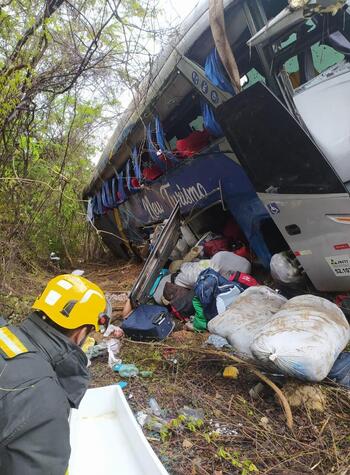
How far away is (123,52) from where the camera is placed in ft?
13.8

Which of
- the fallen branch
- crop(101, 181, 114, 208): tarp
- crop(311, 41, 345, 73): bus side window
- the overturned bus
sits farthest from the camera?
crop(101, 181, 114, 208): tarp

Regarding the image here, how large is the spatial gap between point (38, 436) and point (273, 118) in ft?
8.76

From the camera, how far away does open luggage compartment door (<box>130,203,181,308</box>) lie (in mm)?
5137

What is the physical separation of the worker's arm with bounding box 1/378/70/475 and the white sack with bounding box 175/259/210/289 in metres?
3.51

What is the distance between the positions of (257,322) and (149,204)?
364 cm

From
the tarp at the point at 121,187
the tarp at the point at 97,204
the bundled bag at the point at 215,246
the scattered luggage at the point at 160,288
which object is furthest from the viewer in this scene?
A: the tarp at the point at 97,204

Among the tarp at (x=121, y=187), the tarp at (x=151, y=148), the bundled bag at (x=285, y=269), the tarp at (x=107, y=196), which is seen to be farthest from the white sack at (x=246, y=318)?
the tarp at (x=107, y=196)

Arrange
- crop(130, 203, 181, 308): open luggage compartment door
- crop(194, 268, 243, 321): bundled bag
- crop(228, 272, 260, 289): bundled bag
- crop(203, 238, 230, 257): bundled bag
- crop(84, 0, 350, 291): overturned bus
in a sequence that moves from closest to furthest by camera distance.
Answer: crop(84, 0, 350, 291): overturned bus
crop(194, 268, 243, 321): bundled bag
crop(228, 272, 260, 289): bundled bag
crop(130, 203, 181, 308): open luggage compartment door
crop(203, 238, 230, 257): bundled bag

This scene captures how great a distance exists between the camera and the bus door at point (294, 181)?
3131mm

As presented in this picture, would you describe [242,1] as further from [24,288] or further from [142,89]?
[24,288]

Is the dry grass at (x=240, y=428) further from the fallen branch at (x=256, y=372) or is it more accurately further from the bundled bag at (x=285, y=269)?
the bundled bag at (x=285, y=269)

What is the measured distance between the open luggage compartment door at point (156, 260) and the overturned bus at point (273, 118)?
0.74 m

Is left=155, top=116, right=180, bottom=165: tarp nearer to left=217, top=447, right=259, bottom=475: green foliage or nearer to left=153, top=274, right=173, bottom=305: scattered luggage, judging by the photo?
left=153, top=274, right=173, bottom=305: scattered luggage

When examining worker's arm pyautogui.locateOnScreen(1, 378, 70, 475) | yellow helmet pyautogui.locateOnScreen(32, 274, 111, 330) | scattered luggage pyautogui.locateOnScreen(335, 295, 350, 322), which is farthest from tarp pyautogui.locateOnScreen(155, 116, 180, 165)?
worker's arm pyautogui.locateOnScreen(1, 378, 70, 475)
